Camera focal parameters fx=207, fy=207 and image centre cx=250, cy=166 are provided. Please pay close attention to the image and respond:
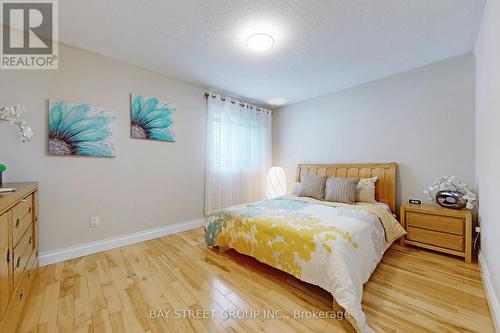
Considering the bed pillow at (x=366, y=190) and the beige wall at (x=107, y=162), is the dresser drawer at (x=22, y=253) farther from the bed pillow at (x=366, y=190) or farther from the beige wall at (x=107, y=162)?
the bed pillow at (x=366, y=190)

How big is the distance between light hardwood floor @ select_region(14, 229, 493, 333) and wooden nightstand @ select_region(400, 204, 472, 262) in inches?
4.9

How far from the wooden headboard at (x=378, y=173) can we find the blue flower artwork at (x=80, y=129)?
3216 millimetres

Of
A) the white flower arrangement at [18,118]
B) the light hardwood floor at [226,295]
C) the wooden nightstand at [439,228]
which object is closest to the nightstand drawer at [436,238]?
the wooden nightstand at [439,228]

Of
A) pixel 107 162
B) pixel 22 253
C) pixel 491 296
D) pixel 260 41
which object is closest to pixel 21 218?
pixel 22 253

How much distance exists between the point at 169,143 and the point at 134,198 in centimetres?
90

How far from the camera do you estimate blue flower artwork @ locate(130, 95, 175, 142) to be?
2.74 metres

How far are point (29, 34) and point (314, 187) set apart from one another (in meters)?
3.75

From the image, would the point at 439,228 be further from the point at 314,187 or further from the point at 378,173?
the point at 314,187

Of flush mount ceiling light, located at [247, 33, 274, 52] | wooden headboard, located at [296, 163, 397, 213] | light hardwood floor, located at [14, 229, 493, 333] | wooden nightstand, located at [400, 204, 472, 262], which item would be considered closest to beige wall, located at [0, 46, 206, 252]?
light hardwood floor, located at [14, 229, 493, 333]

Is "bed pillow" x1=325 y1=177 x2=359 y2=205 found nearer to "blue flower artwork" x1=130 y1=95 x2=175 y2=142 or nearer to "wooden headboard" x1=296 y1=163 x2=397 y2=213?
"wooden headboard" x1=296 y1=163 x2=397 y2=213

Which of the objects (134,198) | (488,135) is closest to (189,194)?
(134,198)

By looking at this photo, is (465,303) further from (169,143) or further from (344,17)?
(169,143)

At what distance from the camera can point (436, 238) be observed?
229 centimetres

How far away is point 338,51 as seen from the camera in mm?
2365
